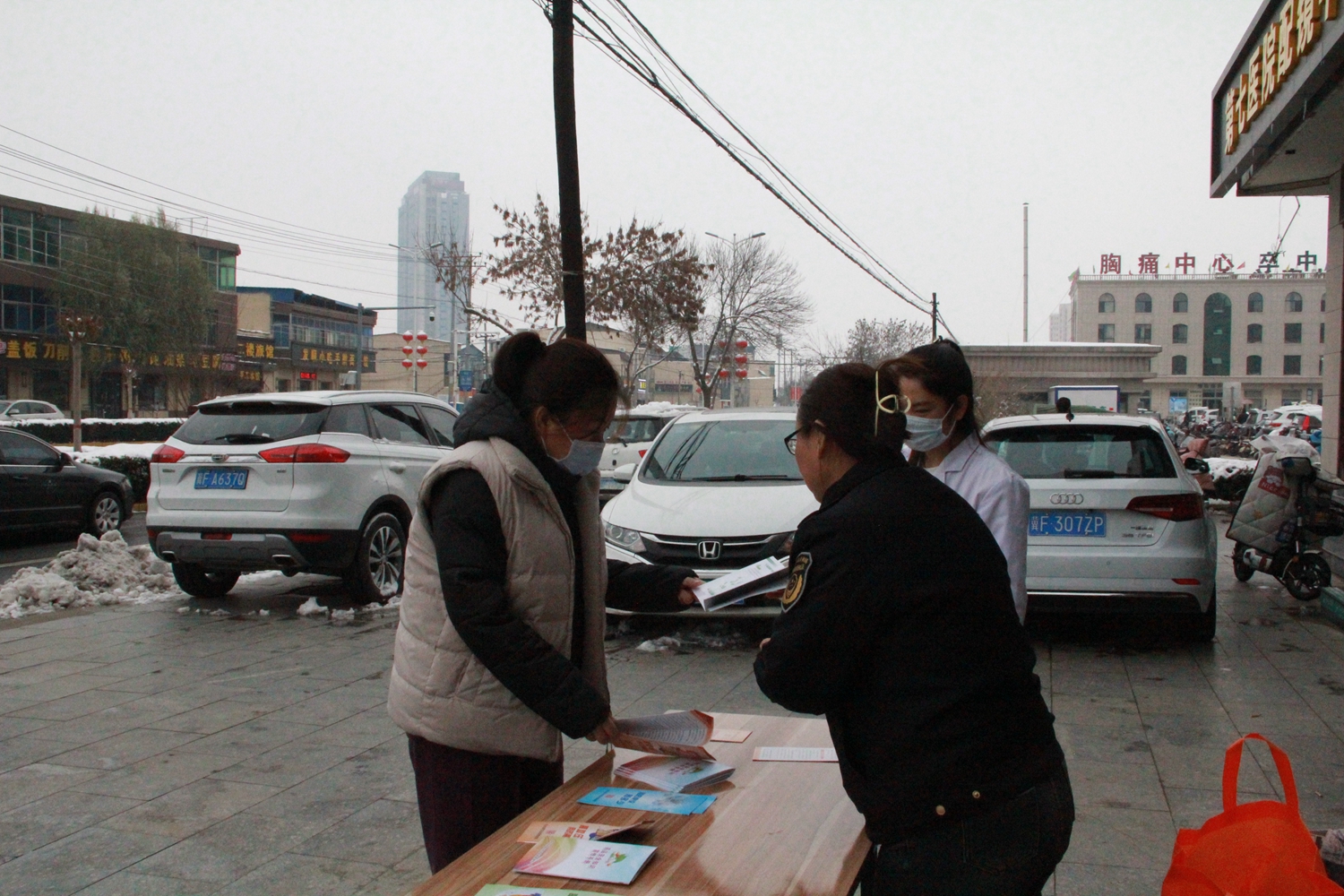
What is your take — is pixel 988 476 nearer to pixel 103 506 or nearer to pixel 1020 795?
pixel 1020 795

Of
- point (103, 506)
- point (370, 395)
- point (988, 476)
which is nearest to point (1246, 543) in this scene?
point (988, 476)

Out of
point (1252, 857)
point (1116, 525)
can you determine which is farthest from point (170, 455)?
point (1252, 857)

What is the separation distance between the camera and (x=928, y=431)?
133 inches

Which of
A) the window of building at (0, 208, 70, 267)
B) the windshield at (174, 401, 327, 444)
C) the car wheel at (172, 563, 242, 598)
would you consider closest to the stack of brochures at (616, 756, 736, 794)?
the windshield at (174, 401, 327, 444)

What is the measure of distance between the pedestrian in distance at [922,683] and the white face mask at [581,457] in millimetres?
697

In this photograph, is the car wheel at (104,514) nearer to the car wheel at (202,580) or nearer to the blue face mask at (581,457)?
the car wheel at (202,580)

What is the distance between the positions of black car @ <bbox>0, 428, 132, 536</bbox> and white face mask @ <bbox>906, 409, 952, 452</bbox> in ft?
41.9

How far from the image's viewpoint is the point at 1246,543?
9172 mm

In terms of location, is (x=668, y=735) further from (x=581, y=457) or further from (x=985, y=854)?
(x=985, y=854)

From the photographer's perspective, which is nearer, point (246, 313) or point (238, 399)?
point (238, 399)

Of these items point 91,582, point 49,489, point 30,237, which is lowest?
point 91,582

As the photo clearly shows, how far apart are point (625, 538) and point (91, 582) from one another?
530cm

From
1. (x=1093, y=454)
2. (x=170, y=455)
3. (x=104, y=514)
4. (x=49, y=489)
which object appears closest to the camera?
(x=1093, y=454)

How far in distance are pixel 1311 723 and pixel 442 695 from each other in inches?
200
